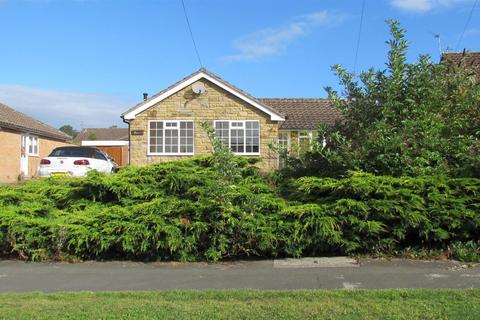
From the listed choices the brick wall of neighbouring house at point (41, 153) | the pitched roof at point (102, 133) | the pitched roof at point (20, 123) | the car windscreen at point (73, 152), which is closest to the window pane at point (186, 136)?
the car windscreen at point (73, 152)

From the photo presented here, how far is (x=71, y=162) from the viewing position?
56.9 feet

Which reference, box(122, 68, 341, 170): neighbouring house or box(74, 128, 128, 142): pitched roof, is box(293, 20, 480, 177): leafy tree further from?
box(74, 128, 128, 142): pitched roof

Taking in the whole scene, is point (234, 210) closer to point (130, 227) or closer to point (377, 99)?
point (130, 227)

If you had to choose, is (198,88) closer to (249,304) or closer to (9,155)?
(9,155)

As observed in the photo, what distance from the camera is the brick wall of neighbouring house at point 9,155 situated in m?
27.2

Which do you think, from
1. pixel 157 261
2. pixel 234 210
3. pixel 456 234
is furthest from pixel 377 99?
pixel 157 261

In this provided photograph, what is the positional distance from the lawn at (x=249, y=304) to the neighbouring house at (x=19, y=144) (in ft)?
74.1

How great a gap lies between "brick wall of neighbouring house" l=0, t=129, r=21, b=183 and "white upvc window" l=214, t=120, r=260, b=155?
1186 centimetres

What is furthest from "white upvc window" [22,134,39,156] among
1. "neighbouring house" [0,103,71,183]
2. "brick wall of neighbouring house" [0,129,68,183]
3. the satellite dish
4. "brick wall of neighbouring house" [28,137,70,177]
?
the satellite dish

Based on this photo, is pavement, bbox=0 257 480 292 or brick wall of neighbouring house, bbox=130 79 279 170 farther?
brick wall of neighbouring house, bbox=130 79 279 170

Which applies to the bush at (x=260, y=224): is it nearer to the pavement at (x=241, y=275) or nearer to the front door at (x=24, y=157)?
the pavement at (x=241, y=275)

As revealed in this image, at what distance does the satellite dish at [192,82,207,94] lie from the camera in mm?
22828

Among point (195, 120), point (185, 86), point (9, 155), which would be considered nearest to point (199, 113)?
point (195, 120)

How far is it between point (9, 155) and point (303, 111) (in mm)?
16268
